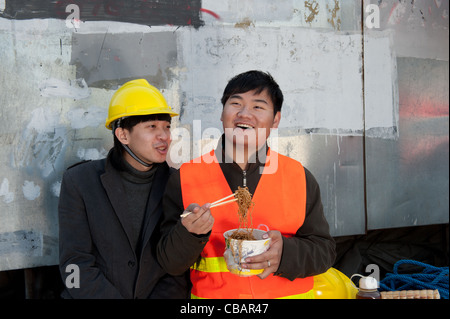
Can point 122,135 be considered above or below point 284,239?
above

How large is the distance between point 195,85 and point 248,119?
4.26ft

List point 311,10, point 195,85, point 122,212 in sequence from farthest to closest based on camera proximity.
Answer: point 311,10
point 195,85
point 122,212

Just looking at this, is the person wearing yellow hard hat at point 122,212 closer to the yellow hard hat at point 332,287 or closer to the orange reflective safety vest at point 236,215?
the orange reflective safety vest at point 236,215

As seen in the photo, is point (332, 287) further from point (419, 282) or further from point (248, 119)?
point (248, 119)

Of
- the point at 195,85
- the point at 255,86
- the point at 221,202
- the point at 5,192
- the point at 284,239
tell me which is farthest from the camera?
the point at 195,85

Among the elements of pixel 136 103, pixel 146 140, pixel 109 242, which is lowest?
pixel 109 242

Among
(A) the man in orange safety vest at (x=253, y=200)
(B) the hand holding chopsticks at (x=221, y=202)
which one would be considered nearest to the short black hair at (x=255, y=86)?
(A) the man in orange safety vest at (x=253, y=200)

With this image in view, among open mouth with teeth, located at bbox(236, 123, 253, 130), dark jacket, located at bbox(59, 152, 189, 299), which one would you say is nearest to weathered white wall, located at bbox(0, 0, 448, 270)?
dark jacket, located at bbox(59, 152, 189, 299)

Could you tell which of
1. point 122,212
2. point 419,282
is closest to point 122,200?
point 122,212

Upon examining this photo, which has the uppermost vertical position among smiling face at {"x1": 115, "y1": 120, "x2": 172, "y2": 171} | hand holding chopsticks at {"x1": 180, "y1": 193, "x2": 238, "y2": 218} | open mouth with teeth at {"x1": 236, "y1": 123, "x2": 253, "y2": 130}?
open mouth with teeth at {"x1": 236, "y1": 123, "x2": 253, "y2": 130}

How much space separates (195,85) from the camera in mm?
3578

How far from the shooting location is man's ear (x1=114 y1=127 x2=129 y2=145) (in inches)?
109

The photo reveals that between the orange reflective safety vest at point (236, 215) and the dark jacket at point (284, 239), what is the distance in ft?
0.15

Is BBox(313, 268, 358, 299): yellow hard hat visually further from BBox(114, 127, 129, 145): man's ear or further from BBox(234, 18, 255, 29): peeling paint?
BBox(234, 18, 255, 29): peeling paint
